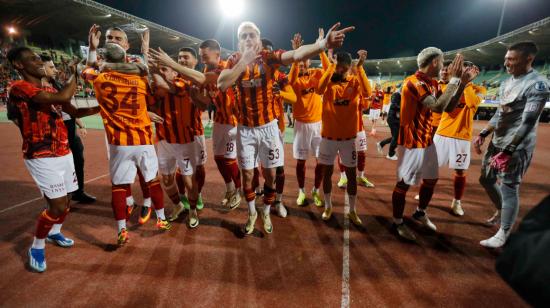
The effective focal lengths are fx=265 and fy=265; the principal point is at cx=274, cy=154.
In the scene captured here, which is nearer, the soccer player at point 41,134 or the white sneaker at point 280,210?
the soccer player at point 41,134

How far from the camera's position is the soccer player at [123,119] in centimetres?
310

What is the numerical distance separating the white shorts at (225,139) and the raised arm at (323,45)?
2.01 meters

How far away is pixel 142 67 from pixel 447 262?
4442mm

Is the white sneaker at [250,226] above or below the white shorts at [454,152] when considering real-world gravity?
below

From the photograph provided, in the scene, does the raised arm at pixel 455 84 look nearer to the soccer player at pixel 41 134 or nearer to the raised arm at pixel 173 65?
the raised arm at pixel 173 65

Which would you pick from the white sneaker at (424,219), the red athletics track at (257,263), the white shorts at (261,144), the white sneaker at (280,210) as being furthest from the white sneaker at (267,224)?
the white sneaker at (424,219)

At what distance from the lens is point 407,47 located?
53.0 metres

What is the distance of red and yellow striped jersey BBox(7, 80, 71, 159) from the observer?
2.73m

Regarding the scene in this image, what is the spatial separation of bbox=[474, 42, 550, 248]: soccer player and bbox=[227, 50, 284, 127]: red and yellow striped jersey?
2856mm

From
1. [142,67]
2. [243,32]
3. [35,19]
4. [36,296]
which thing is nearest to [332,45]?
[243,32]

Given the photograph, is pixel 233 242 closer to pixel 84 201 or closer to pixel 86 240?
pixel 86 240

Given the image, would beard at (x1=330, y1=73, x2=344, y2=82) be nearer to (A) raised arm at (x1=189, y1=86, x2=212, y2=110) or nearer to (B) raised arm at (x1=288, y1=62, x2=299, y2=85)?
(B) raised arm at (x1=288, y1=62, x2=299, y2=85)

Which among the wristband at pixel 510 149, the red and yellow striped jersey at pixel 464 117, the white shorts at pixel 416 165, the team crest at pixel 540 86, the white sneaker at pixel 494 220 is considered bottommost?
the white sneaker at pixel 494 220

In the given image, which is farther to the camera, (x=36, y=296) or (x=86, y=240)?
(x=86, y=240)
